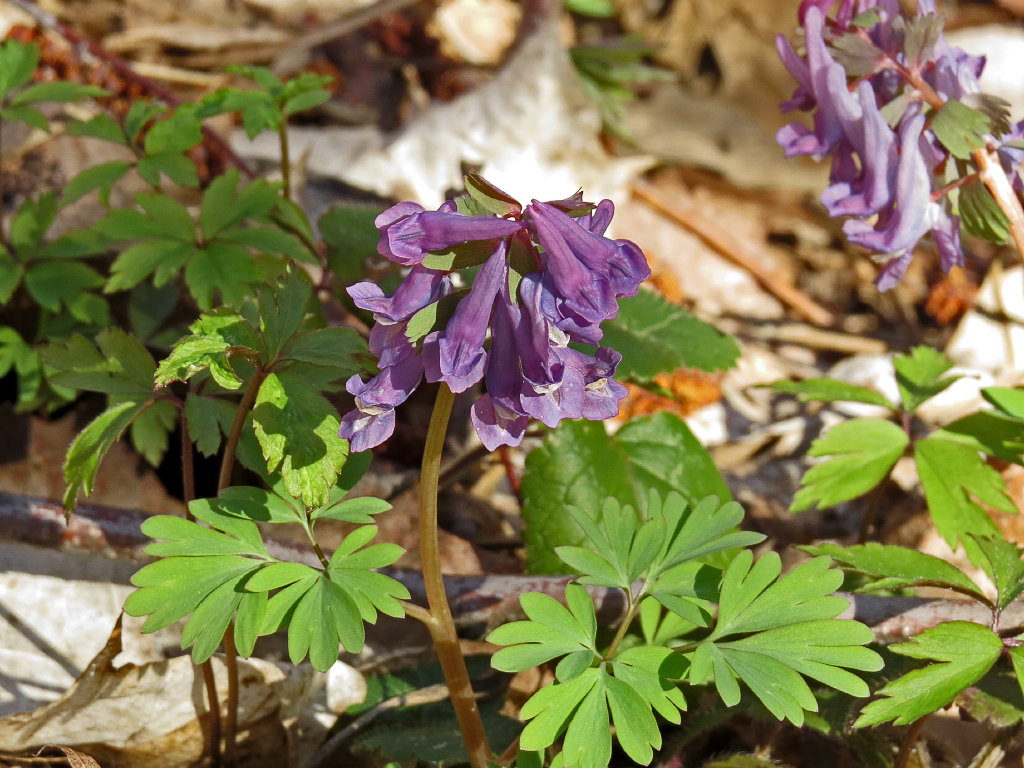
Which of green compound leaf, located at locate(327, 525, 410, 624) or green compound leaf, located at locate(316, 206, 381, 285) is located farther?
green compound leaf, located at locate(316, 206, 381, 285)

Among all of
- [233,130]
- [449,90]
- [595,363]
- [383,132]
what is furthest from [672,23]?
[595,363]

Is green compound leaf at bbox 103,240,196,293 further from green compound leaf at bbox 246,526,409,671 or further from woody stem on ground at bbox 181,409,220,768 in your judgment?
green compound leaf at bbox 246,526,409,671

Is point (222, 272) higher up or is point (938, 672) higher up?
point (222, 272)

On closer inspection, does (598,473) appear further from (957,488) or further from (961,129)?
(961,129)

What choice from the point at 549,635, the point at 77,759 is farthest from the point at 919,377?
the point at 77,759

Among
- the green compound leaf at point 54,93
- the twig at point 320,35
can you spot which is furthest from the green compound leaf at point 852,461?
the twig at point 320,35

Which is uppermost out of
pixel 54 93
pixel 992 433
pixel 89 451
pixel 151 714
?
pixel 54 93

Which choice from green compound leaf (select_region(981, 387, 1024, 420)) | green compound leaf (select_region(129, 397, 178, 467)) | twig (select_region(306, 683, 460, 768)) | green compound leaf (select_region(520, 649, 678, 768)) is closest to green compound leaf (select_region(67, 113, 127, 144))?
green compound leaf (select_region(129, 397, 178, 467))
